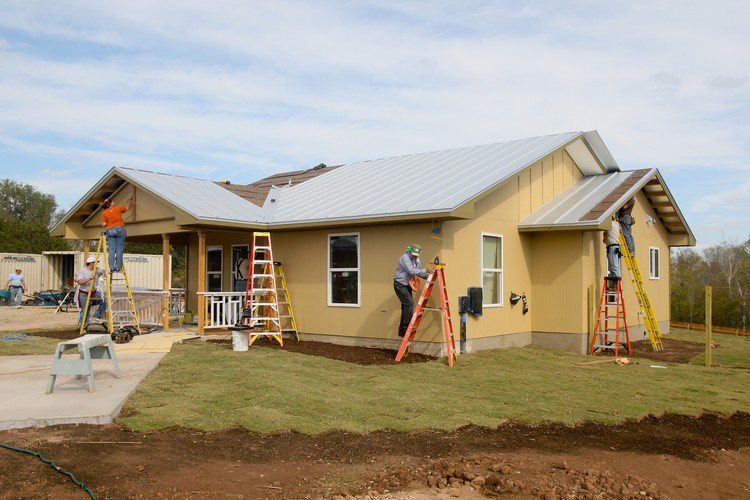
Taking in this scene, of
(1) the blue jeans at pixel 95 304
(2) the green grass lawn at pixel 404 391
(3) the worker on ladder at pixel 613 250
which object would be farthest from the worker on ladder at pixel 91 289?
(3) the worker on ladder at pixel 613 250

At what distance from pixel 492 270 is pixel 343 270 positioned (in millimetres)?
3121

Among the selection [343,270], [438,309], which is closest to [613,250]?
[438,309]

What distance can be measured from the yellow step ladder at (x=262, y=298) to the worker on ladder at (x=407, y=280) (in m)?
2.74

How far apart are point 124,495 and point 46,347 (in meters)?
9.50

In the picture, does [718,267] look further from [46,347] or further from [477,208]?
[46,347]

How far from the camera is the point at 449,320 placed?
1220 cm

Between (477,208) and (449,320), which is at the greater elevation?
(477,208)

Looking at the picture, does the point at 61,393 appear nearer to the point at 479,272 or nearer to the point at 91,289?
the point at 91,289

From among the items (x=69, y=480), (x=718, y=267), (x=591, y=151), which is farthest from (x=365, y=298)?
(x=718, y=267)

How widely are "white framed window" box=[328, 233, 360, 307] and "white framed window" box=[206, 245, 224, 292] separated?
4989 millimetres

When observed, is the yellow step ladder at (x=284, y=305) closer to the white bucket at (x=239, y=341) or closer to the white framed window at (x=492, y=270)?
the white bucket at (x=239, y=341)

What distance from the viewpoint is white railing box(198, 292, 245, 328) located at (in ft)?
48.9

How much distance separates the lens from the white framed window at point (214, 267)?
18.4 m

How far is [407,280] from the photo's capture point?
1266cm
